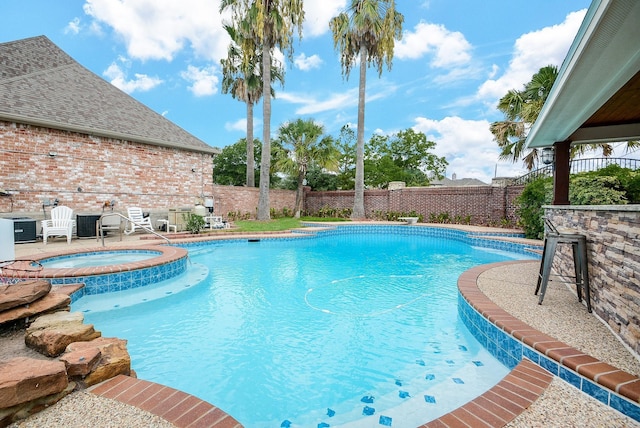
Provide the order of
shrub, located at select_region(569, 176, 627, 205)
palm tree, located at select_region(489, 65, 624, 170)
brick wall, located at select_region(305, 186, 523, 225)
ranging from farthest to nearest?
brick wall, located at select_region(305, 186, 523, 225)
palm tree, located at select_region(489, 65, 624, 170)
shrub, located at select_region(569, 176, 627, 205)

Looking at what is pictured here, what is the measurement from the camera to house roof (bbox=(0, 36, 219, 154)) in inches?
375

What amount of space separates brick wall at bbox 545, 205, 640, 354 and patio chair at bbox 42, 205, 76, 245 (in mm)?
10671

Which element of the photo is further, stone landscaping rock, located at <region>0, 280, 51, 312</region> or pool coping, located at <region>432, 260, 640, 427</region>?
stone landscaping rock, located at <region>0, 280, 51, 312</region>

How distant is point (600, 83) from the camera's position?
3207 mm

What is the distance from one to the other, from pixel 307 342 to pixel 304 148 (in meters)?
16.0

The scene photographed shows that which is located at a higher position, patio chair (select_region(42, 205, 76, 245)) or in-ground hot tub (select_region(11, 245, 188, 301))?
patio chair (select_region(42, 205, 76, 245))

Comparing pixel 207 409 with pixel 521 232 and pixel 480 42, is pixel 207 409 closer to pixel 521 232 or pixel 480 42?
pixel 521 232

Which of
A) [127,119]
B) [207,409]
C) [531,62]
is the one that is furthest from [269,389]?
[531,62]

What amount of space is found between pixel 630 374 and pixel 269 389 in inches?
102

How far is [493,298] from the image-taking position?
3.62 metres

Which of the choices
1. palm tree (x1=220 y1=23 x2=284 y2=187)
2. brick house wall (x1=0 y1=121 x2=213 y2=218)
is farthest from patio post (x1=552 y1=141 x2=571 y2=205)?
palm tree (x1=220 y1=23 x2=284 y2=187)

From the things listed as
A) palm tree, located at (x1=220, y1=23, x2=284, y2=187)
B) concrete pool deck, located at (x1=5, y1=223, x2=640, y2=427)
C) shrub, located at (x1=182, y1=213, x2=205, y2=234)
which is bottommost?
concrete pool deck, located at (x1=5, y1=223, x2=640, y2=427)

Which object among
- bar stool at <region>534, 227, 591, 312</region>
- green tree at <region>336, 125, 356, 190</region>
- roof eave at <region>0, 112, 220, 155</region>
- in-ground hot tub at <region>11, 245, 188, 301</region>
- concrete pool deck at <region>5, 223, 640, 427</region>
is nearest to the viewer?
concrete pool deck at <region>5, 223, 640, 427</region>

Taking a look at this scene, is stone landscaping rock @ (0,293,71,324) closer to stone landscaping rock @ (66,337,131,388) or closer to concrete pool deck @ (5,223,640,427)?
stone landscaping rock @ (66,337,131,388)
